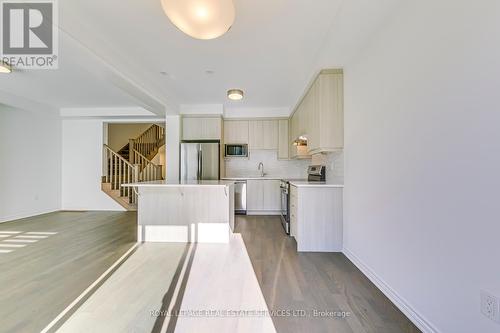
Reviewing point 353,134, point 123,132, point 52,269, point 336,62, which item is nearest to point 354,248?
point 353,134

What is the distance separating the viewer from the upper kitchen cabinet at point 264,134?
5785 millimetres

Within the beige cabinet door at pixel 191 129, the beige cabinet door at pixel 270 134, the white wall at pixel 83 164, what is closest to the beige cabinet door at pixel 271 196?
the beige cabinet door at pixel 270 134

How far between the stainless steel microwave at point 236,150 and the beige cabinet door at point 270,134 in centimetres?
50

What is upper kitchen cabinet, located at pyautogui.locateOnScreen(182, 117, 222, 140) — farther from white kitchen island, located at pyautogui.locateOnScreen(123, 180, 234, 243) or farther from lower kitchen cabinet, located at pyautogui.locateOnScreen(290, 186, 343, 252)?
lower kitchen cabinet, located at pyautogui.locateOnScreen(290, 186, 343, 252)

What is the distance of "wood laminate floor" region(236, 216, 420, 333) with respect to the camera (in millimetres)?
1675

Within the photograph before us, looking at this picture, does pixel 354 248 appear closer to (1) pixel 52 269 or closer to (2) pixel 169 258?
(2) pixel 169 258

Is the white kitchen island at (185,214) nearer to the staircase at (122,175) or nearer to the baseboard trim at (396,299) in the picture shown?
the baseboard trim at (396,299)

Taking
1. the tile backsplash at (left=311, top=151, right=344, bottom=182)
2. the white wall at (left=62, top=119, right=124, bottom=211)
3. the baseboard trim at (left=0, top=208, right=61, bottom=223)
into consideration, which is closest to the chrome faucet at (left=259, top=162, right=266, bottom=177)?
the tile backsplash at (left=311, top=151, right=344, bottom=182)

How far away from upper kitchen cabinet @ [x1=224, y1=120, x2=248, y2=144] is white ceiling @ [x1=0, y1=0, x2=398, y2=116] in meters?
0.94

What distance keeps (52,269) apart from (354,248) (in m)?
3.53

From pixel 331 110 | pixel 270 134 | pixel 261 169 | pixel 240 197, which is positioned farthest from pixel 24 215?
pixel 331 110

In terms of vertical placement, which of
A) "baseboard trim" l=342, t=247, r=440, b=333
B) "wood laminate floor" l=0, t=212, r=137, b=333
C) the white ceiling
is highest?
the white ceiling

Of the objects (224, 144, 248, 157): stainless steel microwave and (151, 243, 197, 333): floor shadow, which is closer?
(151, 243, 197, 333): floor shadow

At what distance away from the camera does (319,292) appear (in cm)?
212
